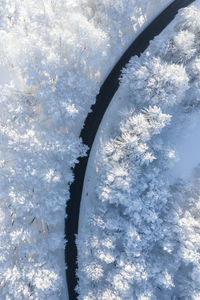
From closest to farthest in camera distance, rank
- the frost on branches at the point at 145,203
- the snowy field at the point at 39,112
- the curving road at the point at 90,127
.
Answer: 1. the snowy field at the point at 39,112
2. the frost on branches at the point at 145,203
3. the curving road at the point at 90,127

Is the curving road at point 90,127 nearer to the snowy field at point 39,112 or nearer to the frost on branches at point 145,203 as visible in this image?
the frost on branches at point 145,203

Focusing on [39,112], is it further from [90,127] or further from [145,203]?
[145,203]

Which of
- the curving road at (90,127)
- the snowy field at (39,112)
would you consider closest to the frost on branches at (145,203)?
the curving road at (90,127)

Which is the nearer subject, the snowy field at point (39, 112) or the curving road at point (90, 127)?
the snowy field at point (39, 112)

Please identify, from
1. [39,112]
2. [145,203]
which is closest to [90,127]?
[39,112]

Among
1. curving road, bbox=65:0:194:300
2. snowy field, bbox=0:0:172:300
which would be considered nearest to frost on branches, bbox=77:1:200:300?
curving road, bbox=65:0:194:300

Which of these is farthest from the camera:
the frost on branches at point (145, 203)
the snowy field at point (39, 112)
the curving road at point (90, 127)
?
the curving road at point (90, 127)
